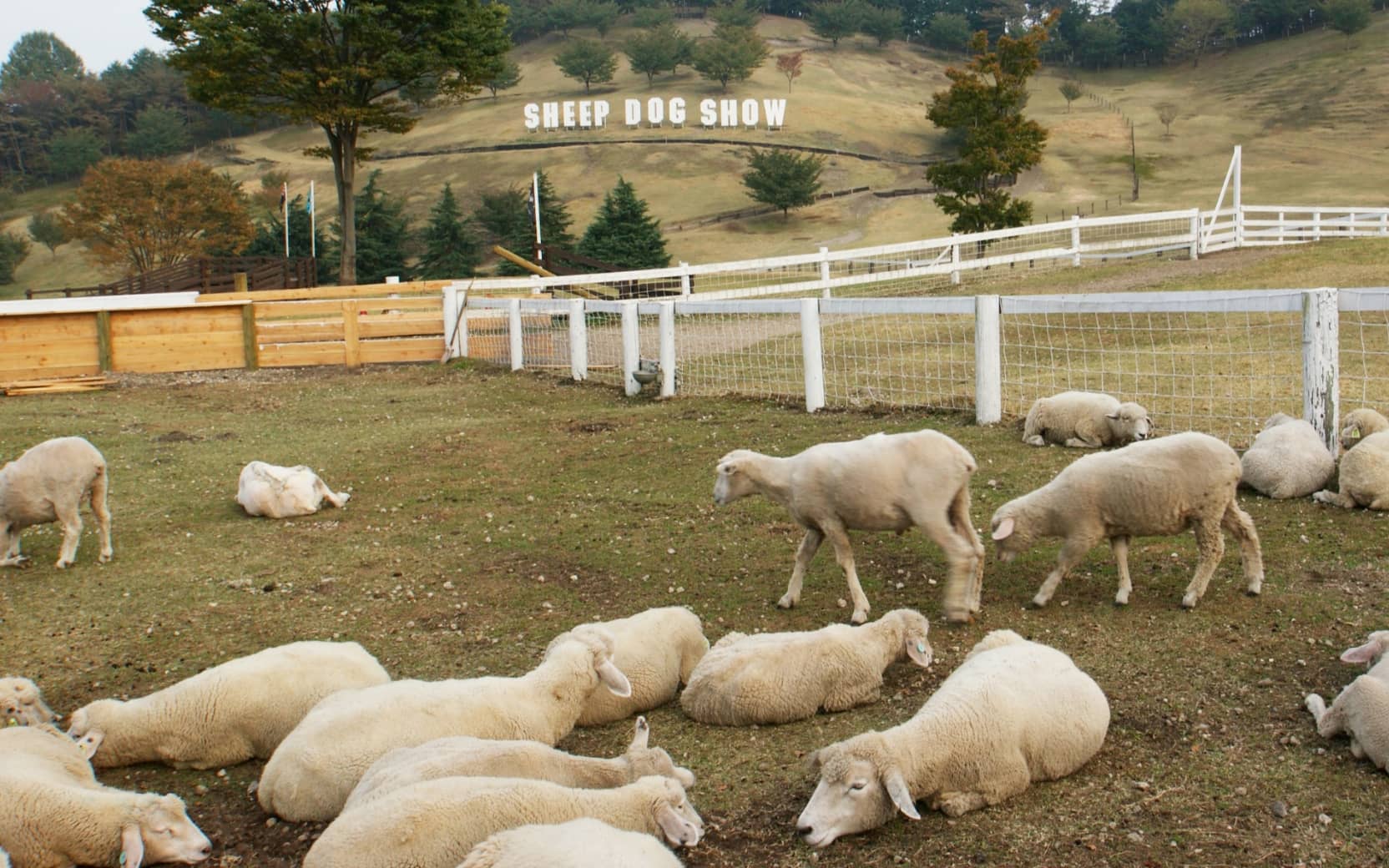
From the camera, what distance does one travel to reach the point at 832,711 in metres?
4.82

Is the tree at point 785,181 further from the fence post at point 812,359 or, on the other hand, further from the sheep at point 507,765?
the sheep at point 507,765

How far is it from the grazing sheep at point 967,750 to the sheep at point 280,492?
236 inches

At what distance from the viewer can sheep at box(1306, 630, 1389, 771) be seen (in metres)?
3.87

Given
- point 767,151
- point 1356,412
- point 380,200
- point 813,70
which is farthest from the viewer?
point 813,70

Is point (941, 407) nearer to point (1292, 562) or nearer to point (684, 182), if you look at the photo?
point (1292, 562)

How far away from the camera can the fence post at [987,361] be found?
9781mm

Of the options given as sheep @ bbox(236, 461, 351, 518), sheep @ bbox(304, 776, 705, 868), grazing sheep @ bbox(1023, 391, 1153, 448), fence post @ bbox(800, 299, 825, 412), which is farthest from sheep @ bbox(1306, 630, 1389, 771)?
sheep @ bbox(236, 461, 351, 518)

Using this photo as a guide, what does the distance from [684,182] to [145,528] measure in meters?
61.4

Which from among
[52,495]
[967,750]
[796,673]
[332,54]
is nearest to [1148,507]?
[796,673]

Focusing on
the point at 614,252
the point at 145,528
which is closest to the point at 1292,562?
the point at 145,528

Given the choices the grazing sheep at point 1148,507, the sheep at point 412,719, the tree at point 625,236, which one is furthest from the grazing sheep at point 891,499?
the tree at point 625,236

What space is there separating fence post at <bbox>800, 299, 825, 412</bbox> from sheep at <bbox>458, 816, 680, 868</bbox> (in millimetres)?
8150

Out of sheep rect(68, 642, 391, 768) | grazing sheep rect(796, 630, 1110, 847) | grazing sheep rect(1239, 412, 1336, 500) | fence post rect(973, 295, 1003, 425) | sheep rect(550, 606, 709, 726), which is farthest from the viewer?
fence post rect(973, 295, 1003, 425)

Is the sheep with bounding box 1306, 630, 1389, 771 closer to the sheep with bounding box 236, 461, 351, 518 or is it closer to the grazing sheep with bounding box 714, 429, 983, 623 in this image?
the grazing sheep with bounding box 714, 429, 983, 623
